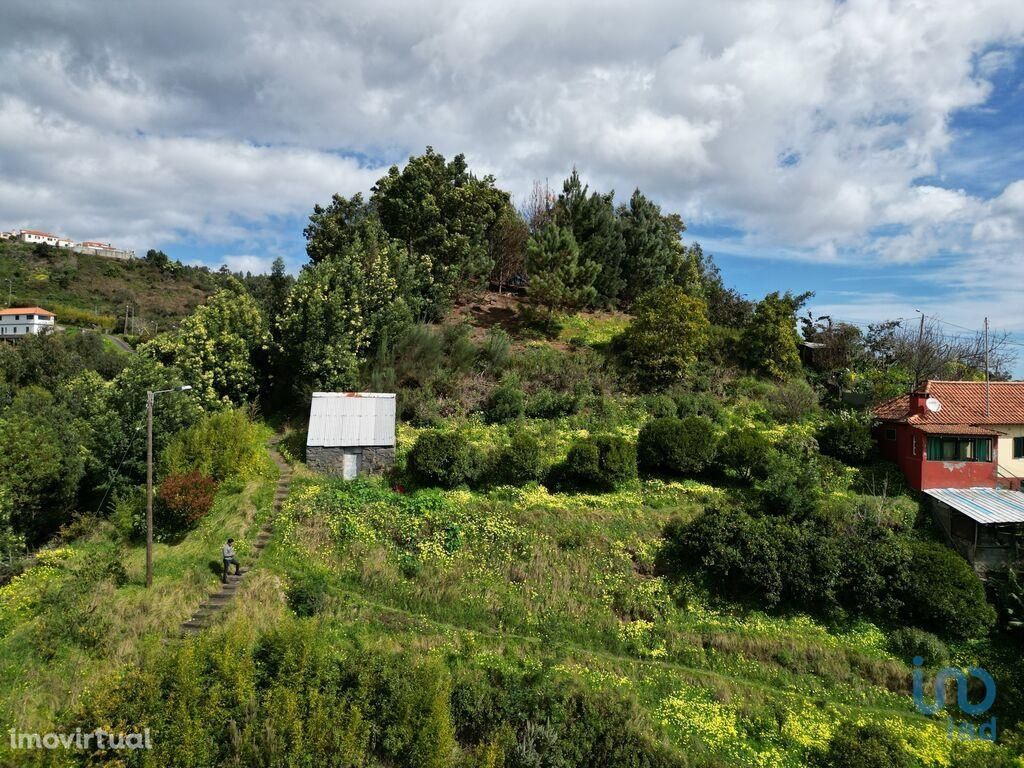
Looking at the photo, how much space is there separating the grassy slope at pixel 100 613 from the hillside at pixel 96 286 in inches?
2099

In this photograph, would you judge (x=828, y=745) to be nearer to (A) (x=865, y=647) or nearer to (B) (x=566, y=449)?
(A) (x=865, y=647)

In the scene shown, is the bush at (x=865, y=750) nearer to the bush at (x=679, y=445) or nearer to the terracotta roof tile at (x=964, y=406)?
the bush at (x=679, y=445)

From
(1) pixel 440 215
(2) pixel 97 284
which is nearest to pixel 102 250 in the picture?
Result: (2) pixel 97 284

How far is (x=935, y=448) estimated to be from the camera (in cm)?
1777

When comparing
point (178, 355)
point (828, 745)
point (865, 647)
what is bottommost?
point (828, 745)

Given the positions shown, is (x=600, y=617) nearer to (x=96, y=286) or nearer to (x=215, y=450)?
(x=215, y=450)

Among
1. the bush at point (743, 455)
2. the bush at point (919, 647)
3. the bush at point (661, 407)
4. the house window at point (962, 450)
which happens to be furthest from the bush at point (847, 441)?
the bush at point (919, 647)

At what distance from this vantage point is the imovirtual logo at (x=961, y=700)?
36.9 feet

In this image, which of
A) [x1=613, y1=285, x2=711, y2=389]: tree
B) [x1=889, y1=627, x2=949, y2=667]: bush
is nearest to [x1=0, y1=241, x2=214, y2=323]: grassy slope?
[x1=613, y1=285, x2=711, y2=389]: tree

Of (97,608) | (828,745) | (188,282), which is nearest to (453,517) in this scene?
(97,608)

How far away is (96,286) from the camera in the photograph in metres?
77.8

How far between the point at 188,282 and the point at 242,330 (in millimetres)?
80514

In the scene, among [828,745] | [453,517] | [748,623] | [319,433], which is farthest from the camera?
[319,433]

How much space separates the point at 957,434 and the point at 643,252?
2001 centimetres
